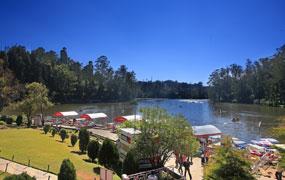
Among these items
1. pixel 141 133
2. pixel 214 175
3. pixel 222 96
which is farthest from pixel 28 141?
pixel 222 96

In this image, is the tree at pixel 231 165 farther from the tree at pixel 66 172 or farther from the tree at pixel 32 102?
the tree at pixel 32 102

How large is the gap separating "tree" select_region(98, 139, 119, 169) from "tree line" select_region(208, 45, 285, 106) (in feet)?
328

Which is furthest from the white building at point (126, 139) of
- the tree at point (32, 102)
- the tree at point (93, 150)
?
the tree at point (32, 102)

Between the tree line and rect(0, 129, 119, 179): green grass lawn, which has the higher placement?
the tree line

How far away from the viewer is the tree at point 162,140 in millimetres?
21891

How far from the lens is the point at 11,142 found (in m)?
27.0

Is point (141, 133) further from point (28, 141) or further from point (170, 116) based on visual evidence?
point (28, 141)

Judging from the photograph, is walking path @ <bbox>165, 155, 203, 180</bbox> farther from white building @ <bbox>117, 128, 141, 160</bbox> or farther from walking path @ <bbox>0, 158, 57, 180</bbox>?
walking path @ <bbox>0, 158, 57, 180</bbox>

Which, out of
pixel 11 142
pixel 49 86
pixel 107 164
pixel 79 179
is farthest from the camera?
pixel 49 86

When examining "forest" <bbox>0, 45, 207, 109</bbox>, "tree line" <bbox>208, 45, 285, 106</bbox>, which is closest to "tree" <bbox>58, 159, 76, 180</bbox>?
"forest" <bbox>0, 45, 207, 109</bbox>

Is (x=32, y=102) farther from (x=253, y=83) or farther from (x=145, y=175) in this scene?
(x=253, y=83)

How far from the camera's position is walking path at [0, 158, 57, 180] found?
17.8m

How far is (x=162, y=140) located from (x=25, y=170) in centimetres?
951

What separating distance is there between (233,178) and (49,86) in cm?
11640
